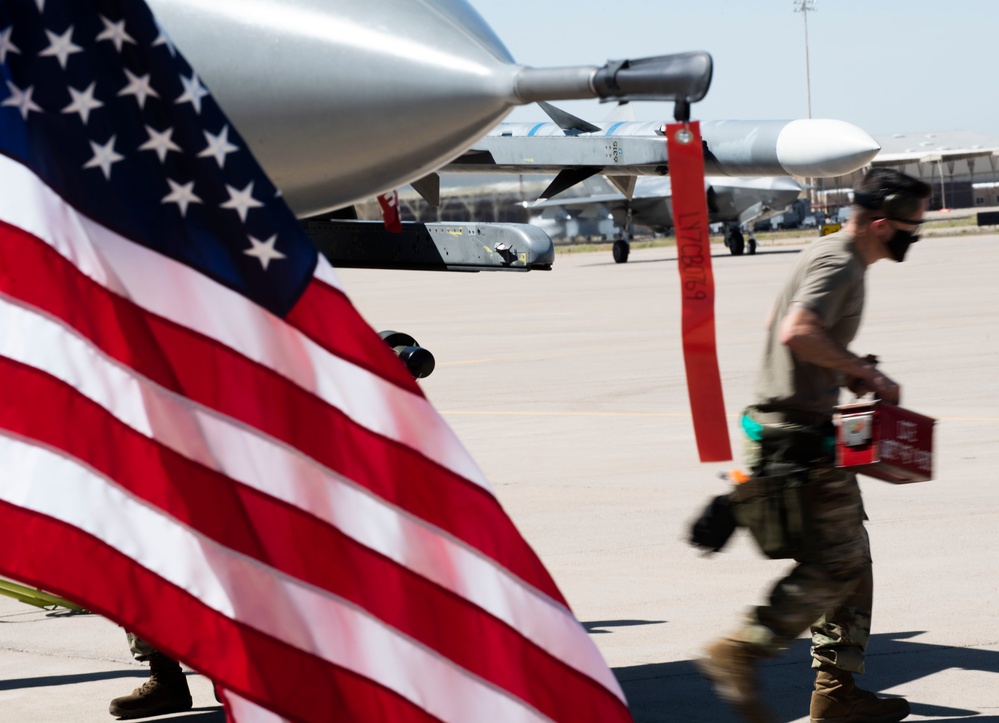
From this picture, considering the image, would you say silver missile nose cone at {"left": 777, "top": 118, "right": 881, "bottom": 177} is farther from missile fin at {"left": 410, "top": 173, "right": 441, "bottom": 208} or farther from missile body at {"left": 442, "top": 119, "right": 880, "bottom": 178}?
missile fin at {"left": 410, "top": 173, "right": 441, "bottom": 208}

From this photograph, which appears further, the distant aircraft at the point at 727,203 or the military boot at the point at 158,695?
the distant aircraft at the point at 727,203

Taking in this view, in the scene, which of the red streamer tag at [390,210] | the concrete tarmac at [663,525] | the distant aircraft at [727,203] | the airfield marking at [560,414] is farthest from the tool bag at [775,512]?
the distant aircraft at [727,203]

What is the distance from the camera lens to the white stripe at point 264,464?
383 cm

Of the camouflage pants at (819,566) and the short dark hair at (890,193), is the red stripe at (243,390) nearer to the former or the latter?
the camouflage pants at (819,566)

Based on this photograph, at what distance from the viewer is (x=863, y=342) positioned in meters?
20.9

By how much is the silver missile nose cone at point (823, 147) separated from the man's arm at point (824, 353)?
162cm

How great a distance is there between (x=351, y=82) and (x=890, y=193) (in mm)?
2037

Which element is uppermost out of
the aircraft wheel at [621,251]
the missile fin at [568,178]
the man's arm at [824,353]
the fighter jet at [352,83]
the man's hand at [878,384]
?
the aircraft wheel at [621,251]

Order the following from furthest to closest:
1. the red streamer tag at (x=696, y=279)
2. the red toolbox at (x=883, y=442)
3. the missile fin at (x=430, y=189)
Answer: the missile fin at (x=430, y=189) < the red toolbox at (x=883, y=442) < the red streamer tag at (x=696, y=279)

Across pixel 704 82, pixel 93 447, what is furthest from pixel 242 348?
pixel 704 82

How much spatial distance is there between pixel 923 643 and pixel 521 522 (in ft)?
12.1

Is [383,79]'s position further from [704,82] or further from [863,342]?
[863,342]

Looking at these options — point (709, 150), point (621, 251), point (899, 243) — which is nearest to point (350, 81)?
point (899, 243)

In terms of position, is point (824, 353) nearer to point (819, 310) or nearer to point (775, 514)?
point (819, 310)
